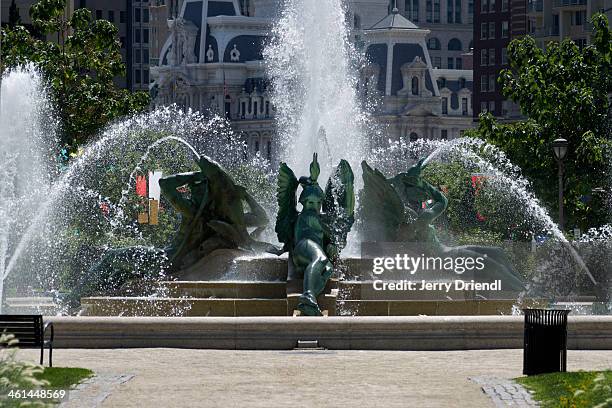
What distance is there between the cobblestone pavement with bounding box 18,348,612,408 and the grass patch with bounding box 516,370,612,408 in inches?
25.3

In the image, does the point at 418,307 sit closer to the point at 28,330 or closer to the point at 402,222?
the point at 402,222

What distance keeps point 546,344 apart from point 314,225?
34.2 ft

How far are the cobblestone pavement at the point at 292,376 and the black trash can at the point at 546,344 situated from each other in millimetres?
377

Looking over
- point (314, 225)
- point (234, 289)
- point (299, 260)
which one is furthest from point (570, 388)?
point (234, 289)

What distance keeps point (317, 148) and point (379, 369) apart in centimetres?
2760

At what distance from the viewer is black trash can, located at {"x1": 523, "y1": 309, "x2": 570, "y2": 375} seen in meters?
23.4

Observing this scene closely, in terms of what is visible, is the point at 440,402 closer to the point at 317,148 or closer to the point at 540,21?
the point at 317,148

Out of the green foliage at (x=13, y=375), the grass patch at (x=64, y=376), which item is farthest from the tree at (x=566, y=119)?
the green foliage at (x=13, y=375)

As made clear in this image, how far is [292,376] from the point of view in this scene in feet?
77.7

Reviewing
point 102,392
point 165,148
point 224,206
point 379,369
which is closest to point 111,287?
point 224,206

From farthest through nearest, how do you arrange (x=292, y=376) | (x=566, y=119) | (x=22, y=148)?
1. (x=566, y=119)
2. (x=22, y=148)
3. (x=292, y=376)


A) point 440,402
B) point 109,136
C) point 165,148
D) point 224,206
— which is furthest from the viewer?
point 165,148

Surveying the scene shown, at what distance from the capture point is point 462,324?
2808 cm

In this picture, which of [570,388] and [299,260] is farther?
[299,260]
